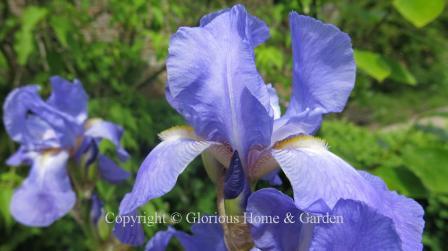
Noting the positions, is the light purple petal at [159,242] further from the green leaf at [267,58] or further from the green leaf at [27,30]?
the green leaf at [27,30]

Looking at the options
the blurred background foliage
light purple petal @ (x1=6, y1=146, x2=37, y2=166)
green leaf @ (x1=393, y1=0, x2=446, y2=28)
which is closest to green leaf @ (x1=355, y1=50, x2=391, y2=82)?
the blurred background foliage

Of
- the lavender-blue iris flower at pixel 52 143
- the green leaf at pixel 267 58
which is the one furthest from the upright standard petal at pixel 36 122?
the green leaf at pixel 267 58

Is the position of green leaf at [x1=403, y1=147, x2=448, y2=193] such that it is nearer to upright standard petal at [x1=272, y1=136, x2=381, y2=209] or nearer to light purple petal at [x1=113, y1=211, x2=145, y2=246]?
upright standard petal at [x1=272, y1=136, x2=381, y2=209]

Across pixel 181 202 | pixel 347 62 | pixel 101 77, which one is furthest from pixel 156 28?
pixel 347 62

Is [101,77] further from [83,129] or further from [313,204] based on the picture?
[313,204]

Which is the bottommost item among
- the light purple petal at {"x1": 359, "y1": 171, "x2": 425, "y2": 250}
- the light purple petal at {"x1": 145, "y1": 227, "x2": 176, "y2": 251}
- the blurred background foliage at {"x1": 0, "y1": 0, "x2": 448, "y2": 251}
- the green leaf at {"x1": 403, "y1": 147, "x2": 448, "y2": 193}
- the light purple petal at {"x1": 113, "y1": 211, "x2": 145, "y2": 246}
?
the blurred background foliage at {"x1": 0, "y1": 0, "x2": 448, "y2": 251}

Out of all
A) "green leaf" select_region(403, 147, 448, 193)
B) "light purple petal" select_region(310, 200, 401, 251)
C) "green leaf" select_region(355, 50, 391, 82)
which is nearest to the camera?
"light purple petal" select_region(310, 200, 401, 251)

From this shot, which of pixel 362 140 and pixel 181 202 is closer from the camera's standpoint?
pixel 181 202
